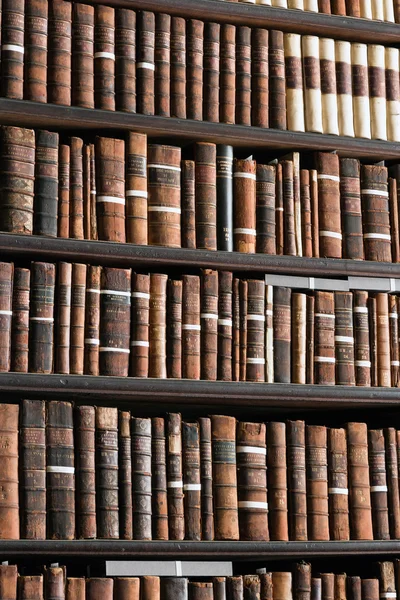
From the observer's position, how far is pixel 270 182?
2.36 m

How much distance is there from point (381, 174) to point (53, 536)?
1.07 meters

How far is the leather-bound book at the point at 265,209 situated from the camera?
7.63 ft

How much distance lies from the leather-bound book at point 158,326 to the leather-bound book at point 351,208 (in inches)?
16.7

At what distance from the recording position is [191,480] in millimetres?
2158

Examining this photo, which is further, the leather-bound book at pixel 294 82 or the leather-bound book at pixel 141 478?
the leather-bound book at pixel 294 82

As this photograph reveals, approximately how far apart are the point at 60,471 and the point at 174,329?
0.37 m

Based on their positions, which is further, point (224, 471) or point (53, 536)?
point (224, 471)

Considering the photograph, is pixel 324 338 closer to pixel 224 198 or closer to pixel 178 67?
pixel 224 198

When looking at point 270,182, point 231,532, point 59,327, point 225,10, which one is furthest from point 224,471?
point 225,10

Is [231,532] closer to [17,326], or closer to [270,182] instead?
[17,326]

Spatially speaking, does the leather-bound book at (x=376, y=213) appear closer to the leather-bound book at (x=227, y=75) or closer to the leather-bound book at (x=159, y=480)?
the leather-bound book at (x=227, y=75)

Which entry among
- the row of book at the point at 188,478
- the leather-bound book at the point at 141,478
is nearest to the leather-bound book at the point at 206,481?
the row of book at the point at 188,478

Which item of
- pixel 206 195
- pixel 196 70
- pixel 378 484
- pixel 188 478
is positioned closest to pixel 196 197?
pixel 206 195

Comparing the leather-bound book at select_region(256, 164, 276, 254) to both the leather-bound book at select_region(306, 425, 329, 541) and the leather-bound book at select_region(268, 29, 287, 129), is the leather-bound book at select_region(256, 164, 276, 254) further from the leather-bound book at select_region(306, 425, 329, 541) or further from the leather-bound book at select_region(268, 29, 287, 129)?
the leather-bound book at select_region(306, 425, 329, 541)
